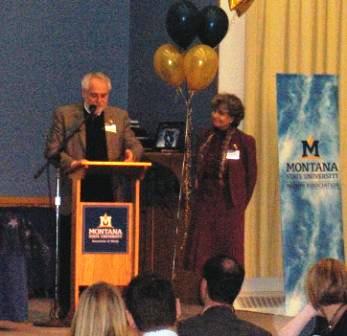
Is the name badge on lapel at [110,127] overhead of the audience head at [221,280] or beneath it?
overhead

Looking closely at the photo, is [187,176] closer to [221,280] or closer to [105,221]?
[105,221]

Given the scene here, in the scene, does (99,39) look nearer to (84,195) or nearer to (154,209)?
(154,209)

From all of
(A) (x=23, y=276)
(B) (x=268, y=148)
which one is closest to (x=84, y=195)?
(A) (x=23, y=276)

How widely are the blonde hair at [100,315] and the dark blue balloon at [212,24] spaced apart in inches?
205

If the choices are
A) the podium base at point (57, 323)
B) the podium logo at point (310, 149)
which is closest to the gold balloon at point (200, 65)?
the podium logo at point (310, 149)

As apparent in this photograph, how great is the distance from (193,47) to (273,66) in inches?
38.5

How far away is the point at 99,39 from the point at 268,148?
8.49 feet

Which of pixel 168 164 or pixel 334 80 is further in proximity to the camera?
pixel 168 164

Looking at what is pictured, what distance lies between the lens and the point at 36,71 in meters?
10.7

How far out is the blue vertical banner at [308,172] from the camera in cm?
843

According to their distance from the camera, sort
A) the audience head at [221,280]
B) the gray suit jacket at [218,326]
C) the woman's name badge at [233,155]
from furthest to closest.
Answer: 1. the woman's name badge at [233,155]
2. the audience head at [221,280]
3. the gray suit jacket at [218,326]

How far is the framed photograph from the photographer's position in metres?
9.45

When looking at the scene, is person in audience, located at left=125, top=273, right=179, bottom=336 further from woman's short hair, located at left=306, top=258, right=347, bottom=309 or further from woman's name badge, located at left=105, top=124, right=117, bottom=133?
woman's name badge, located at left=105, top=124, right=117, bottom=133

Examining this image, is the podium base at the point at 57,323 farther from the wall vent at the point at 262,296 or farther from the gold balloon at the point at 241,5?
the gold balloon at the point at 241,5
